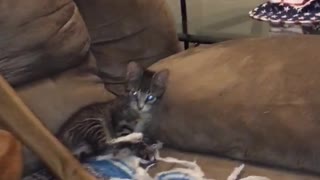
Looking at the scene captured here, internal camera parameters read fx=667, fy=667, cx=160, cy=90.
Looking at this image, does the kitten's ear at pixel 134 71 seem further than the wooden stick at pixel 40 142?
Yes

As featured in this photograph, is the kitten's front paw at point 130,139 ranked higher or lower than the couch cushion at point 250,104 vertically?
lower

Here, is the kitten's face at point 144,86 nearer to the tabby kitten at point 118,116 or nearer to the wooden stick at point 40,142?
the tabby kitten at point 118,116

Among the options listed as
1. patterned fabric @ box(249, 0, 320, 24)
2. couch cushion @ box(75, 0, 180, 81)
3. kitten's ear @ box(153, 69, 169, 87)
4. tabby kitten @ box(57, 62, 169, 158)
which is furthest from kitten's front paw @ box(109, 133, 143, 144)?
patterned fabric @ box(249, 0, 320, 24)

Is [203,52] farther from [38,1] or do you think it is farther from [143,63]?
[38,1]

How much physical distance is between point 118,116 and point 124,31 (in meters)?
0.28

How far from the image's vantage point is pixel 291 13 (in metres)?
2.03

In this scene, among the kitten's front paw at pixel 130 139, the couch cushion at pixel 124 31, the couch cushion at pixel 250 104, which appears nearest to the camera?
the couch cushion at pixel 250 104

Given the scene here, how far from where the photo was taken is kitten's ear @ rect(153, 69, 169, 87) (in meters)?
1.54

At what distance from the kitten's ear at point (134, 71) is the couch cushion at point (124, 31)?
108mm

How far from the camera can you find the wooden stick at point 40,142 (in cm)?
111

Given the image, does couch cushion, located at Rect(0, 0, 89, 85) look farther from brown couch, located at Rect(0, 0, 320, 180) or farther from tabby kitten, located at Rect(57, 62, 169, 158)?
tabby kitten, located at Rect(57, 62, 169, 158)

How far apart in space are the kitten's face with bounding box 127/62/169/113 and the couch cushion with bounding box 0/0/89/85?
13cm

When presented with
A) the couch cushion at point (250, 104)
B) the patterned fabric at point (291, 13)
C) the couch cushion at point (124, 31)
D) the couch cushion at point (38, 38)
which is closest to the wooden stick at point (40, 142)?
the couch cushion at point (38, 38)

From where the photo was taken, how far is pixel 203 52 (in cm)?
165
